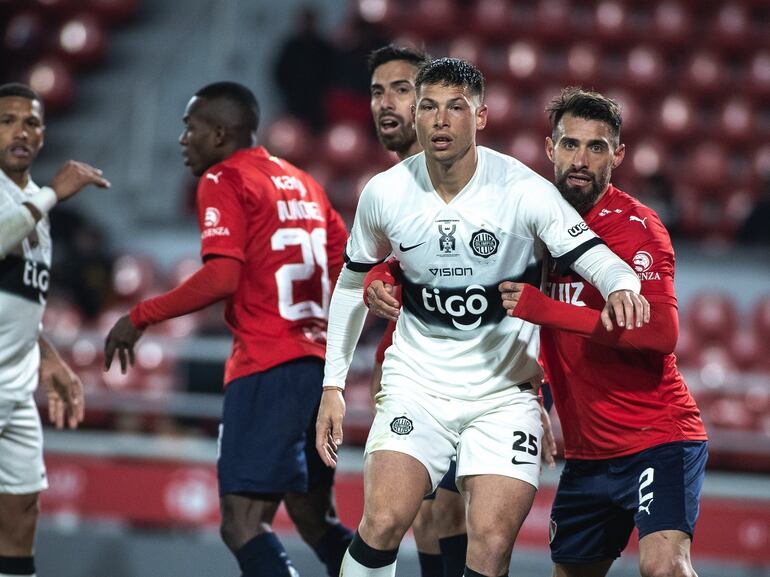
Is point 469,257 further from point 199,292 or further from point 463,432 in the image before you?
point 199,292

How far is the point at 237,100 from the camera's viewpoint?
16.5ft

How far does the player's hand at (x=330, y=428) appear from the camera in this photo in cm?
405

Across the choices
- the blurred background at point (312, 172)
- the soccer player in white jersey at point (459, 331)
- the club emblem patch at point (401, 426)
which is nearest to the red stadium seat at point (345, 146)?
the blurred background at point (312, 172)

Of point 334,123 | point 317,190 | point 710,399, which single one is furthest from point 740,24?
point 317,190

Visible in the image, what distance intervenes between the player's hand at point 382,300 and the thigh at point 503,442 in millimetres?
456

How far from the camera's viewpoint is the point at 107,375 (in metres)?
8.78

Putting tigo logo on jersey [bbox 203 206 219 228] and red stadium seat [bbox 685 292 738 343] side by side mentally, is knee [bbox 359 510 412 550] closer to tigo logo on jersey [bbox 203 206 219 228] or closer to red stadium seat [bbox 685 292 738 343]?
tigo logo on jersey [bbox 203 206 219 228]

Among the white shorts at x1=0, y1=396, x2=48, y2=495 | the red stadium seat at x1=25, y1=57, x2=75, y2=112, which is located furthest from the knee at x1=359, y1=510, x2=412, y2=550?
the red stadium seat at x1=25, y1=57, x2=75, y2=112

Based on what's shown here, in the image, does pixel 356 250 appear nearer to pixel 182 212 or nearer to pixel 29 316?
pixel 29 316

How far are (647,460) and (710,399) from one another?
393 cm

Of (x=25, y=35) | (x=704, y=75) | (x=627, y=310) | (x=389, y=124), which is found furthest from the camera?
(x=25, y=35)

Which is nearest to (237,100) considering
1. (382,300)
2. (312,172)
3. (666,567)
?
(382,300)

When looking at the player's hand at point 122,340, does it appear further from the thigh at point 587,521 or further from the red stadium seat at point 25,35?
the red stadium seat at point 25,35

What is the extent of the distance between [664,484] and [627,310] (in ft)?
2.37
